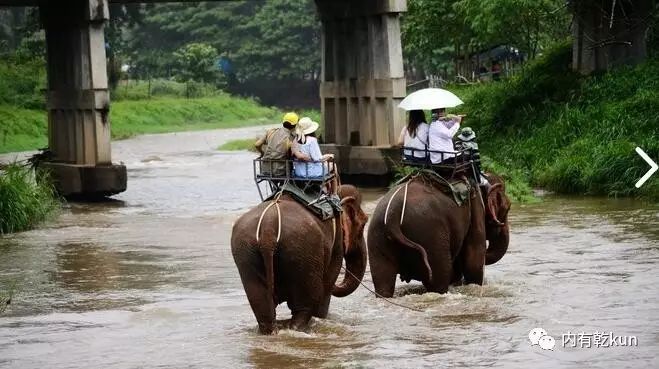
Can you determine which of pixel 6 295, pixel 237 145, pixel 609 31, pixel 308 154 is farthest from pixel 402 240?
pixel 237 145

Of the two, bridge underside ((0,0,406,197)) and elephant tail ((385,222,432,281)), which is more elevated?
bridge underside ((0,0,406,197))

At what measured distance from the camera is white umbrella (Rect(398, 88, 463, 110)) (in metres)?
13.8

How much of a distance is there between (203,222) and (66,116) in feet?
21.3

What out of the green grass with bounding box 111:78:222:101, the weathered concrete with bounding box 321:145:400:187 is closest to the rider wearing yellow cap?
the weathered concrete with bounding box 321:145:400:187

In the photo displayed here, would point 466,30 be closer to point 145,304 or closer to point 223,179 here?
point 223,179

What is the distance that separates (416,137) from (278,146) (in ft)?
6.74

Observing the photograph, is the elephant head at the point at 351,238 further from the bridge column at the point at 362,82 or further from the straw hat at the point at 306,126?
the bridge column at the point at 362,82

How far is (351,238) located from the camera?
42.1 feet

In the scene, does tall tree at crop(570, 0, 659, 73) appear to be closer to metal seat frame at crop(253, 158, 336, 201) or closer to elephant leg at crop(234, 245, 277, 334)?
metal seat frame at crop(253, 158, 336, 201)

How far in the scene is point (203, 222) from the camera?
22.8m

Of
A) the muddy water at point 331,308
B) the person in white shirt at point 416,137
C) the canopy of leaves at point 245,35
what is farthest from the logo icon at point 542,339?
the canopy of leaves at point 245,35

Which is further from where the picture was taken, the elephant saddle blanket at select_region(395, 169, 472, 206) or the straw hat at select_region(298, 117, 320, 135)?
the elephant saddle blanket at select_region(395, 169, 472, 206)

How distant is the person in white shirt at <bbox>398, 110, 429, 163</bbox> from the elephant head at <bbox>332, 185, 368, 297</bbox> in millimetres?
1066

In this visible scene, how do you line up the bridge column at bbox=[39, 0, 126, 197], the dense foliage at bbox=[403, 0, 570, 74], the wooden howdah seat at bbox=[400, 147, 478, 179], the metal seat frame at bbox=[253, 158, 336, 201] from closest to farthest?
the metal seat frame at bbox=[253, 158, 336, 201]
the wooden howdah seat at bbox=[400, 147, 478, 179]
the bridge column at bbox=[39, 0, 126, 197]
the dense foliage at bbox=[403, 0, 570, 74]
